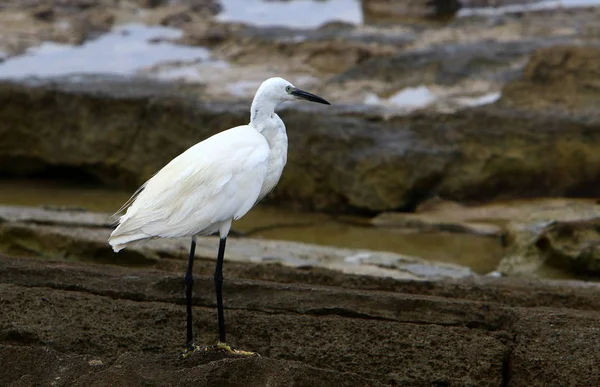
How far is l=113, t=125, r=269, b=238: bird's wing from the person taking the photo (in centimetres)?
400

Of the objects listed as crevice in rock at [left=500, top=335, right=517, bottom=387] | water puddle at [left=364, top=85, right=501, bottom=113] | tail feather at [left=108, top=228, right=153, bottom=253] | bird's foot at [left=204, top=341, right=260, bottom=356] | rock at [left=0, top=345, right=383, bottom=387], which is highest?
water puddle at [left=364, top=85, right=501, bottom=113]

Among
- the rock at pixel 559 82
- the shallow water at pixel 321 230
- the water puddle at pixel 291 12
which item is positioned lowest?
the shallow water at pixel 321 230

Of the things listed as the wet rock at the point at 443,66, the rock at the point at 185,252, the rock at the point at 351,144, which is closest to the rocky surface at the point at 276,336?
the rock at the point at 185,252

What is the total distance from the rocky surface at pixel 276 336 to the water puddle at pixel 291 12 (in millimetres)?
10371

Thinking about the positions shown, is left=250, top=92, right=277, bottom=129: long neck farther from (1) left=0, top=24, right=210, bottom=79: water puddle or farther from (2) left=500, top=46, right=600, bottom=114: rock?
(1) left=0, top=24, right=210, bottom=79: water puddle

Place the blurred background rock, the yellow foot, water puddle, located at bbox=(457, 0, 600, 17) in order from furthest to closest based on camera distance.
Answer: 1. water puddle, located at bbox=(457, 0, 600, 17)
2. the blurred background rock
3. the yellow foot

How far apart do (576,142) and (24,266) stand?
552 cm

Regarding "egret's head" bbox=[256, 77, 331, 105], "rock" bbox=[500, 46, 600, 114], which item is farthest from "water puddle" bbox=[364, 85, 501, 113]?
"egret's head" bbox=[256, 77, 331, 105]

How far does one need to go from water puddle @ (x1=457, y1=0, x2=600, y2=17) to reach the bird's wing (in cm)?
1106

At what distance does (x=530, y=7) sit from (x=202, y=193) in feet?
41.8

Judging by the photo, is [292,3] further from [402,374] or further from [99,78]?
[402,374]

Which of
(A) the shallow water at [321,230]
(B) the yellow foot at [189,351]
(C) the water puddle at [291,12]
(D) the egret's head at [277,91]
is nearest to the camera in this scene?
(B) the yellow foot at [189,351]

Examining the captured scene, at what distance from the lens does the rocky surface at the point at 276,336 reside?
3.67 m

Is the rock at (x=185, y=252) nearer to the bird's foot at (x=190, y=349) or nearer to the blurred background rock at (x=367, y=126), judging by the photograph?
the blurred background rock at (x=367, y=126)
